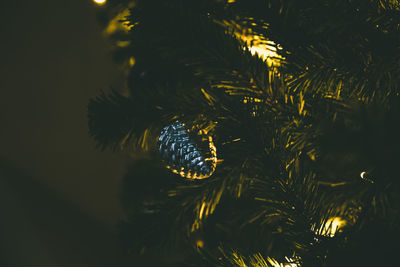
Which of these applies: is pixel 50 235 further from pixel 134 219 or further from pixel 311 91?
pixel 311 91

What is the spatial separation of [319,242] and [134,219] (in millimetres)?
187

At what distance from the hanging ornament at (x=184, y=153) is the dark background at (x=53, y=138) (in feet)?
2.62

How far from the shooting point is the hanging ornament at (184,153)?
294 millimetres

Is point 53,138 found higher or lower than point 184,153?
lower

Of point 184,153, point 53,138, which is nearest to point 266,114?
point 184,153

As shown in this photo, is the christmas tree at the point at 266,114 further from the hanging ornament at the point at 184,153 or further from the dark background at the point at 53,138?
the dark background at the point at 53,138

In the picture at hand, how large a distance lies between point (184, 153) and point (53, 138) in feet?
3.55

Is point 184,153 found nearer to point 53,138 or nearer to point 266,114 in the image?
point 266,114

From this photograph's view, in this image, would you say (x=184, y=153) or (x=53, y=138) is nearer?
(x=184, y=153)

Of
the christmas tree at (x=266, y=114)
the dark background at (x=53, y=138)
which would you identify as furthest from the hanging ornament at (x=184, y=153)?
the dark background at (x=53, y=138)

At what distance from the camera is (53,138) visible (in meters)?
1.21

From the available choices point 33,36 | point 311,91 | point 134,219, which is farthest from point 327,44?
point 33,36

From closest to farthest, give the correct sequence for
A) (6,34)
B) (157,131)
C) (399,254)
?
1. (399,254)
2. (157,131)
3. (6,34)

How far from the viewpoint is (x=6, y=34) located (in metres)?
1.07
